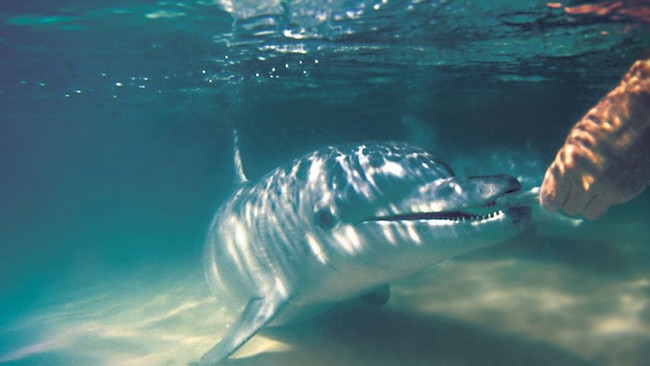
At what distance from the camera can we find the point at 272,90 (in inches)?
766

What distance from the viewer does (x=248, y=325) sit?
5.61m

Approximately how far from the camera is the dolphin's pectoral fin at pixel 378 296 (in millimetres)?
6206

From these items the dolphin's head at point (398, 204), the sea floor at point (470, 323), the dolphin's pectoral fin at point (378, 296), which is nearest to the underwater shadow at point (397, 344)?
the sea floor at point (470, 323)

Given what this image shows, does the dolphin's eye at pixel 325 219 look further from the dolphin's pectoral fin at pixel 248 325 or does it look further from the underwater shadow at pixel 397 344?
the underwater shadow at pixel 397 344

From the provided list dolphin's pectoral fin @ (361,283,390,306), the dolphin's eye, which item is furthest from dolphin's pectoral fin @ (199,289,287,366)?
dolphin's pectoral fin @ (361,283,390,306)

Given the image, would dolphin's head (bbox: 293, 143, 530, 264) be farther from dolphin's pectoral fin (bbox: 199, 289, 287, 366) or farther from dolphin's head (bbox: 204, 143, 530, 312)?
dolphin's pectoral fin (bbox: 199, 289, 287, 366)

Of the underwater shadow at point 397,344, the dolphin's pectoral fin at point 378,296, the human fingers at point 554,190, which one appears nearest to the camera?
the human fingers at point 554,190

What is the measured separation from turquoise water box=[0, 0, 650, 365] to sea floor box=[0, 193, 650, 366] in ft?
0.11

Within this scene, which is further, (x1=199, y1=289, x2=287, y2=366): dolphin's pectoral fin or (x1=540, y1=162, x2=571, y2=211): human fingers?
(x1=199, y1=289, x2=287, y2=366): dolphin's pectoral fin

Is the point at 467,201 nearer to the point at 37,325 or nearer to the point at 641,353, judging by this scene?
the point at 641,353

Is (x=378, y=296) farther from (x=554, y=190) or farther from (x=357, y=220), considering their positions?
(x=554, y=190)

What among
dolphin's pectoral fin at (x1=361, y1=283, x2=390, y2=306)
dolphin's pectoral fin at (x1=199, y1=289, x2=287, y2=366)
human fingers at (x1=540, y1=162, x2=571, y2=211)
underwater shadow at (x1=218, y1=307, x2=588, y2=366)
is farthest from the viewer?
dolphin's pectoral fin at (x1=361, y1=283, x2=390, y2=306)

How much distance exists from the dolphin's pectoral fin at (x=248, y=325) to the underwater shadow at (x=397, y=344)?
403 millimetres

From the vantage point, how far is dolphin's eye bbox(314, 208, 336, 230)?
5480 mm
